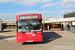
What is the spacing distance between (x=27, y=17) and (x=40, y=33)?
6.47ft

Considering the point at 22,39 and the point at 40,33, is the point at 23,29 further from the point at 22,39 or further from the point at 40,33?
the point at 40,33

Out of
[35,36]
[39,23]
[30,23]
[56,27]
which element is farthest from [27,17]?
[56,27]

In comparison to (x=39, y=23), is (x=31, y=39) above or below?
below

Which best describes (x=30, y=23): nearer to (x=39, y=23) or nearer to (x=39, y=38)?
(x=39, y=23)

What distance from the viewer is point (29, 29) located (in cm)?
928

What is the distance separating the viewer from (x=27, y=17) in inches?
372

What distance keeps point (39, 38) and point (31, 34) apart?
86cm

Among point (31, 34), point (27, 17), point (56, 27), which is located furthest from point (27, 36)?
point (56, 27)

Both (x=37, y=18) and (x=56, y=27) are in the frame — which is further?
(x=56, y=27)

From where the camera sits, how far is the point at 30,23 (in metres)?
9.33

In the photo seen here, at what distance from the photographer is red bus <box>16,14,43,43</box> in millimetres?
9195

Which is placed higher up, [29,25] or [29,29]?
[29,25]

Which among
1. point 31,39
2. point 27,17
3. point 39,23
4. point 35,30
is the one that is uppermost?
point 27,17

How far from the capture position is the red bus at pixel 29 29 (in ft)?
30.2
